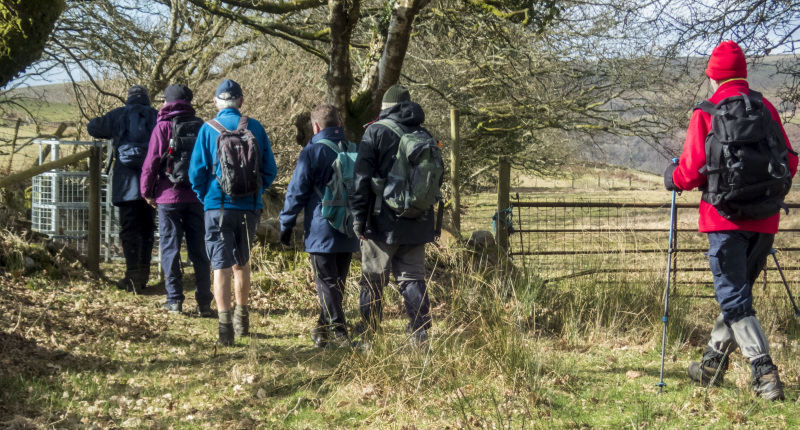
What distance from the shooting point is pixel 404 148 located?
4703 millimetres

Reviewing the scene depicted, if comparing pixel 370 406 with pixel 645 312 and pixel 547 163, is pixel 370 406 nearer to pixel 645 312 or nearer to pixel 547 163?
pixel 645 312

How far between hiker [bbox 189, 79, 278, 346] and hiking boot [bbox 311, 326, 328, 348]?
62cm

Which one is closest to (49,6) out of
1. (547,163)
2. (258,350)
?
(258,350)

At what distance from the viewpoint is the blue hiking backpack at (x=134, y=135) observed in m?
6.95

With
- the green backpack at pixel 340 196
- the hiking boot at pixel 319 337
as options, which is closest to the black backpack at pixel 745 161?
the green backpack at pixel 340 196

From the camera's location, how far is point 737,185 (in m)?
3.91

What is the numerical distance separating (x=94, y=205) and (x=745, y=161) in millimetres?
6324

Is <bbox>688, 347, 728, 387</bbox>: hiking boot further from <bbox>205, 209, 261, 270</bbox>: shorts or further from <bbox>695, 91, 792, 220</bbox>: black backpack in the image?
<bbox>205, 209, 261, 270</bbox>: shorts

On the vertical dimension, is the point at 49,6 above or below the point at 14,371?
above

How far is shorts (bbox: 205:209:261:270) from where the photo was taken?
5.35 meters

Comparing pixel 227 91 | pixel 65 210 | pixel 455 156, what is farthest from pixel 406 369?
pixel 65 210

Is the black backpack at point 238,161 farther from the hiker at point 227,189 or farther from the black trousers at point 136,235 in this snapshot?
the black trousers at point 136,235

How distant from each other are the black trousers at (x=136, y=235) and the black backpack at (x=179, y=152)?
1.09m

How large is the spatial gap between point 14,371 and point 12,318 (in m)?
1.09
